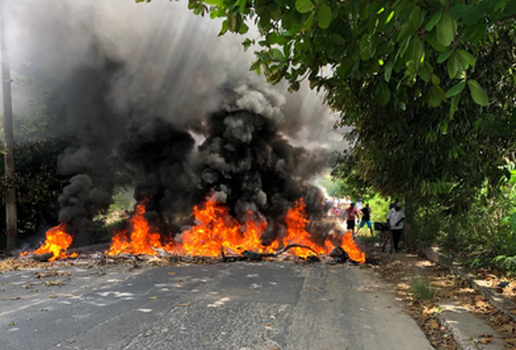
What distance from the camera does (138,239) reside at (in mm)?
13180

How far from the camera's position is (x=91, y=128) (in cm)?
1589

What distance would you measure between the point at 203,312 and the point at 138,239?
8841 mm

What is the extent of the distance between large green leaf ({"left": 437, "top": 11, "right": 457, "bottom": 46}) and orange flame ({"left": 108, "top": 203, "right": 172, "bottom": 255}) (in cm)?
1057

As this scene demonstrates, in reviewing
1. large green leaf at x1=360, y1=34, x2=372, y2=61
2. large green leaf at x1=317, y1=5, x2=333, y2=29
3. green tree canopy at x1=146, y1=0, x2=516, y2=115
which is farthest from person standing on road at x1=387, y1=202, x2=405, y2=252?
large green leaf at x1=317, y1=5, x2=333, y2=29

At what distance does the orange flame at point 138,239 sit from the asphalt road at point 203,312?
4067 mm

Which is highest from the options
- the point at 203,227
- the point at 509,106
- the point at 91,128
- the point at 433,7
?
the point at 91,128

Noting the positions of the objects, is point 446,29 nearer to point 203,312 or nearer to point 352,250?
point 203,312

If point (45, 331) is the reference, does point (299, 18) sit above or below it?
above

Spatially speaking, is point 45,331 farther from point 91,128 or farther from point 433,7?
point 91,128

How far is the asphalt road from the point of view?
4023mm

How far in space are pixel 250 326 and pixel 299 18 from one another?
3.33 m

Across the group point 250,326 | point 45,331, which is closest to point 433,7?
point 250,326

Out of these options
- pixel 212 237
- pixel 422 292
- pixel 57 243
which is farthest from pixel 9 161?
pixel 422 292

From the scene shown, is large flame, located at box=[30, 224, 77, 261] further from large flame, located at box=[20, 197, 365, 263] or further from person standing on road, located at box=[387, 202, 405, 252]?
person standing on road, located at box=[387, 202, 405, 252]
